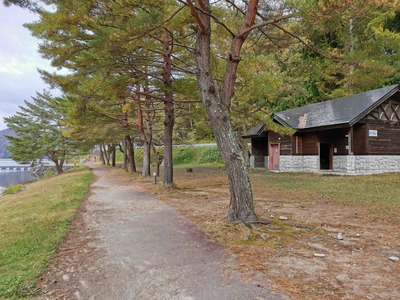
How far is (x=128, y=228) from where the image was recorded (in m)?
5.85

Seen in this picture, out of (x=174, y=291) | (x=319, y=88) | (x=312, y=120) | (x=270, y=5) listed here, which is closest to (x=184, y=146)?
(x=319, y=88)

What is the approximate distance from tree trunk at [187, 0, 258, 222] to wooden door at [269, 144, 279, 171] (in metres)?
14.8

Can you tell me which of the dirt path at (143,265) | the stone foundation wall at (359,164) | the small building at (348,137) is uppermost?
the small building at (348,137)

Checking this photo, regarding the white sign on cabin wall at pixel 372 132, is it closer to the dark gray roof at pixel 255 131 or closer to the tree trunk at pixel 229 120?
the dark gray roof at pixel 255 131

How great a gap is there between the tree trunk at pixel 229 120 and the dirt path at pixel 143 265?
108cm

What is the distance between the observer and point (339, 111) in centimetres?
1641

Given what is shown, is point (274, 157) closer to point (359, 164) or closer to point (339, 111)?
point (339, 111)

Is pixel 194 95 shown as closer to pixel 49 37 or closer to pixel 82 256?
pixel 49 37

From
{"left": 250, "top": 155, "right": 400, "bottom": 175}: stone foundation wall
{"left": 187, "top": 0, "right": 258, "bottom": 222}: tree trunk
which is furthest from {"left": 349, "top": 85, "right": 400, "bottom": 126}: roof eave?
{"left": 187, "top": 0, "right": 258, "bottom": 222}: tree trunk

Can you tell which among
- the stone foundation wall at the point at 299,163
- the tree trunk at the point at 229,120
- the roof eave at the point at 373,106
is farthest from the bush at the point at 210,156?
the tree trunk at the point at 229,120

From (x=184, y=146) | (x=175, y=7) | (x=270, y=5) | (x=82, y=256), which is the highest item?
(x=270, y=5)

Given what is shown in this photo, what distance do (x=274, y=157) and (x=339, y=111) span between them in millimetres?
5753

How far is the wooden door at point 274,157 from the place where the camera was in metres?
20.1

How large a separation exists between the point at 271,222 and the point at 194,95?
19.9 feet
